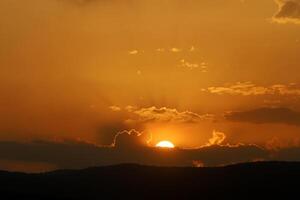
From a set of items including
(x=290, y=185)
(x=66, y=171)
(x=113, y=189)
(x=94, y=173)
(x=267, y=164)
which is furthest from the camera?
(x=66, y=171)

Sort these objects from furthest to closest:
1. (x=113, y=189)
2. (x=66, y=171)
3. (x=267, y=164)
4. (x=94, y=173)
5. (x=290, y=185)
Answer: (x=66, y=171) → (x=94, y=173) → (x=267, y=164) → (x=113, y=189) → (x=290, y=185)

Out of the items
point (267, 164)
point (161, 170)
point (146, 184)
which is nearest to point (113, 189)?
point (146, 184)

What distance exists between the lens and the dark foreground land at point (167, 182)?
13975cm

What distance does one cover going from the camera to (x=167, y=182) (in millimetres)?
156125

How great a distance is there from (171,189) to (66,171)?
5331 centimetres

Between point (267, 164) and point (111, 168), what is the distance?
139 ft

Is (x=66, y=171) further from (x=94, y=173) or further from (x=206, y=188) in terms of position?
(x=206, y=188)

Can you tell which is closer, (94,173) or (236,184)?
(236,184)

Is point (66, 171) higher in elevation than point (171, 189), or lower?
higher

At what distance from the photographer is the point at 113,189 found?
15425cm

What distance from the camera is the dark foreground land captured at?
13975 centimetres

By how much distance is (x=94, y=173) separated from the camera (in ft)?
582

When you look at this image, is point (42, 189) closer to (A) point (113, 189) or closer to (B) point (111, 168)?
(A) point (113, 189)

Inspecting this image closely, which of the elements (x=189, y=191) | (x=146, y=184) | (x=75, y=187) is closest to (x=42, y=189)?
(x=75, y=187)
